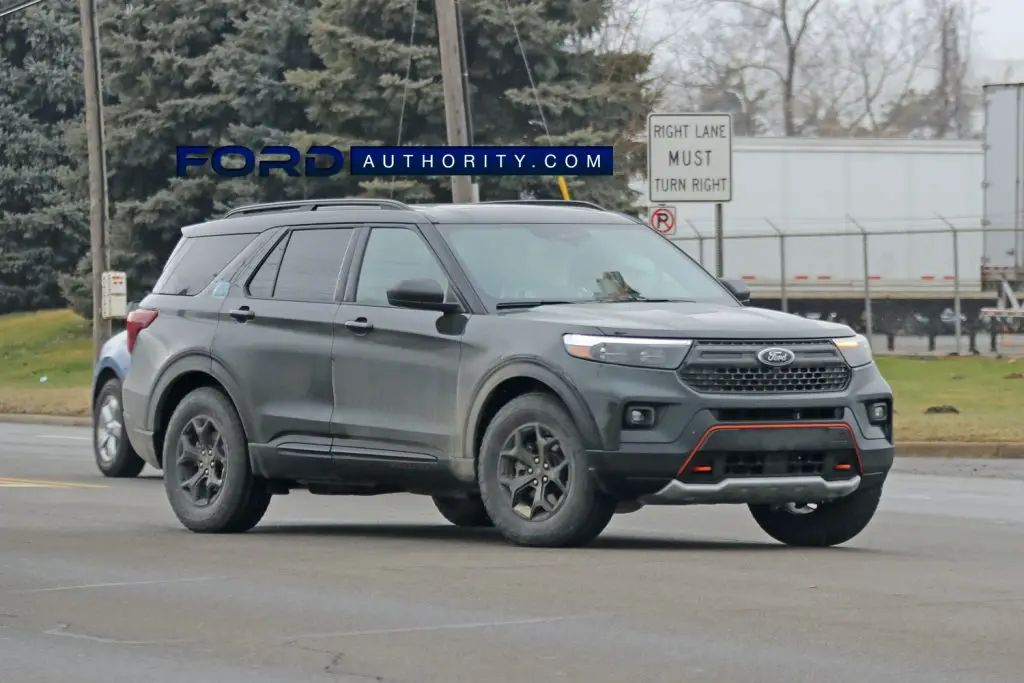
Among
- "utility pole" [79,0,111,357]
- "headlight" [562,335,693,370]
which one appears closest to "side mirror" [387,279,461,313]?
"headlight" [562,335,693,370]

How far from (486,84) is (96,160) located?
9.68 metres

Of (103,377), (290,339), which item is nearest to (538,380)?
(290,339)

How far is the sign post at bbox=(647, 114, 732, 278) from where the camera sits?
75.5 ft

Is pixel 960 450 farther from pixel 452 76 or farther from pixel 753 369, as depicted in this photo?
pixel 753 369

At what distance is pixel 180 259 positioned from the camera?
13.0 metres

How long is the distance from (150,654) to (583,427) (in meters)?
3.17

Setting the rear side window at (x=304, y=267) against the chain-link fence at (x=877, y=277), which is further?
the chain-link fence at (x=877, y=277)

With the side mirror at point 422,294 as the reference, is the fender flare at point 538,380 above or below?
below

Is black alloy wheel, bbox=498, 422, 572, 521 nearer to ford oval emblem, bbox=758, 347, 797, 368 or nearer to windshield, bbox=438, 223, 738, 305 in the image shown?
windshield, bbox=438, 223, 738, 305

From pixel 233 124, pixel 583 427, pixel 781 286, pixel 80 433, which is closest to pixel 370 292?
pixel 583 427

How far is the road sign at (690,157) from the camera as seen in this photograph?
23.0 m

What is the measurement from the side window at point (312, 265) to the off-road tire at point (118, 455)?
18.9 ft

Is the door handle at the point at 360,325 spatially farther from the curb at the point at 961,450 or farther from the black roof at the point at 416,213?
the curb at the point at 961,450

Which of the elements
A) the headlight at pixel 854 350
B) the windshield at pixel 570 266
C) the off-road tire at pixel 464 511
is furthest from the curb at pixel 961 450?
the headlight at pixel 854 350
